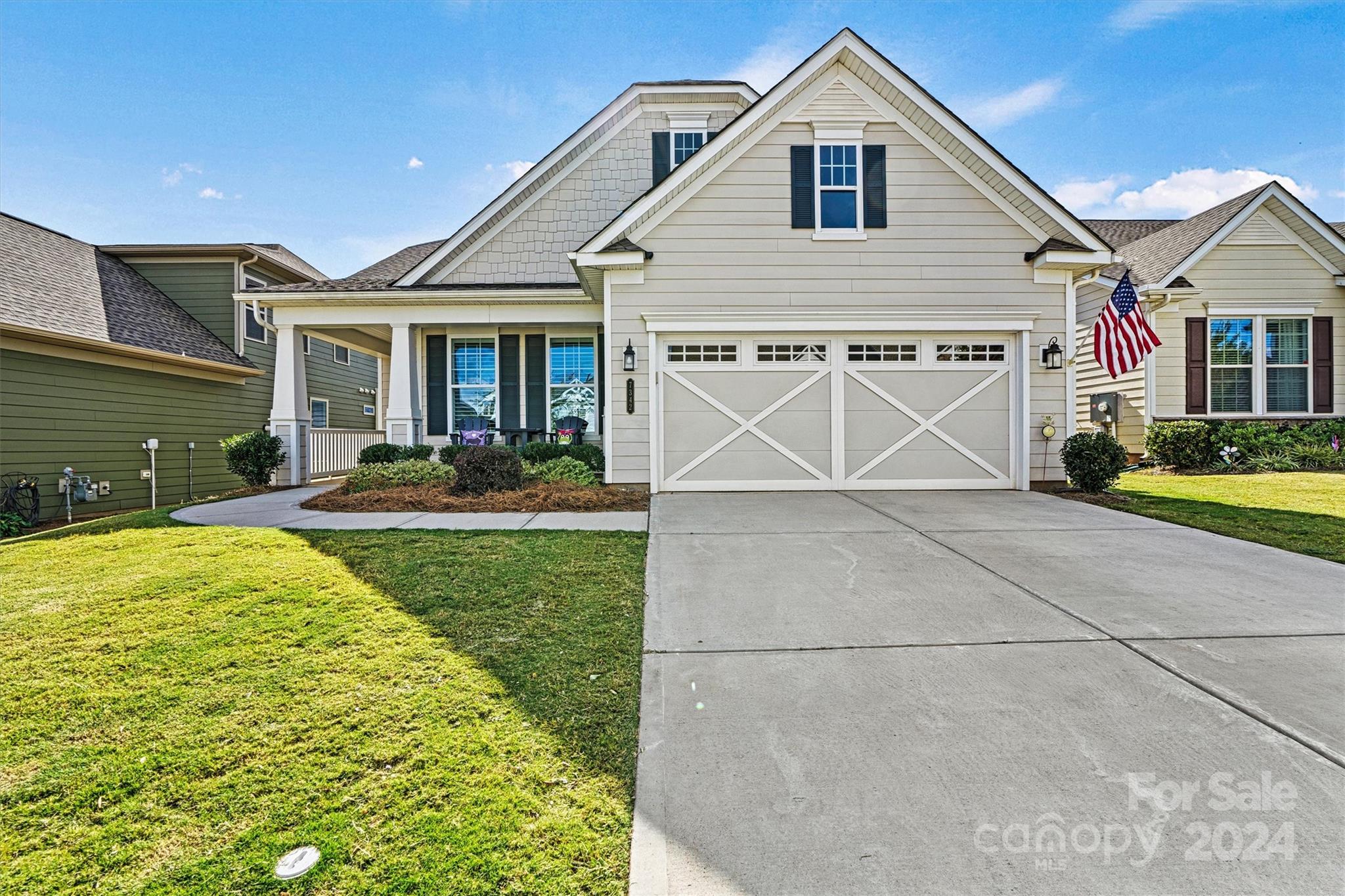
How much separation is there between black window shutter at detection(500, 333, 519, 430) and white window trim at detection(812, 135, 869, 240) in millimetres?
6118

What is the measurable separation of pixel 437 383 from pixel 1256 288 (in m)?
17.2

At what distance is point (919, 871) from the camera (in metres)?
1.67

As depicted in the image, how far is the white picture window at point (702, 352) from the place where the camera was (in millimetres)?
8562

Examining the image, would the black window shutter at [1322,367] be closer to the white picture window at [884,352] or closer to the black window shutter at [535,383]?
the white picture window at [884,352]

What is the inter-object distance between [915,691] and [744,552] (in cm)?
245

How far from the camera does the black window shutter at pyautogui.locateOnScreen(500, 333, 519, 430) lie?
37.2ft

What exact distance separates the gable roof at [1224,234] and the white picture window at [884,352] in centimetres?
722

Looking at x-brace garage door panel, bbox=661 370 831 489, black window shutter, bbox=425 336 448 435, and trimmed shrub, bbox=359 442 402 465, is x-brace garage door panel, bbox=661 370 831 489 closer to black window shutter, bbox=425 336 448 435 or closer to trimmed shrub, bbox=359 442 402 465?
trimmed shrub, bbox=359 442 402 465

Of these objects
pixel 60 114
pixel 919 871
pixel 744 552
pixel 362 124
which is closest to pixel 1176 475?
pixel 744 552

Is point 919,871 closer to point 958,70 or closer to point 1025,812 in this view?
point 1025,812

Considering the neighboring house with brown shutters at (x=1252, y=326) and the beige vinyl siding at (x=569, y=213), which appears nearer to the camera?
the beige vinyl siding at (x=569, y=213)

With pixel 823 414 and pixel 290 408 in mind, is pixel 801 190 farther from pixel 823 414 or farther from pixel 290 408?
pixel 290 408

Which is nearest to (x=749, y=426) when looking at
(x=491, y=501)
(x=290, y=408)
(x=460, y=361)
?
(x=491, y=501)

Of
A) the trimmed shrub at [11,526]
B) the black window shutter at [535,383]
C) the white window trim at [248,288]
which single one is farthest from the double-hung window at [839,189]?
the white window trim at [248,288]
